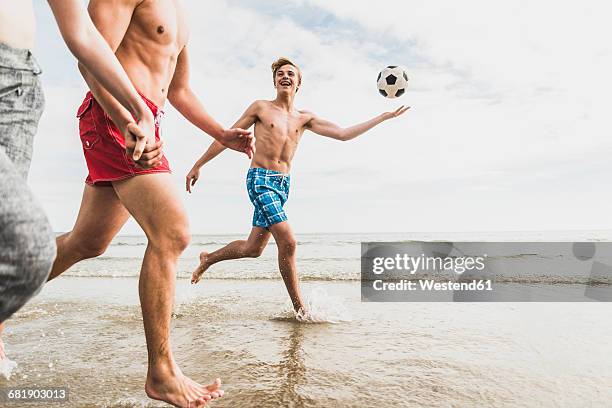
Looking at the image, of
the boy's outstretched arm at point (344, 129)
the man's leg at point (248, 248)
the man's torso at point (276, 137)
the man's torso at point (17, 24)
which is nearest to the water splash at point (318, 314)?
the man's leg at point (248, 248)

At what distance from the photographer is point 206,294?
687cm

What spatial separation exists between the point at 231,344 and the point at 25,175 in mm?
2380

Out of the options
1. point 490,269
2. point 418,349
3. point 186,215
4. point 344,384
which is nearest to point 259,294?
point 418,349

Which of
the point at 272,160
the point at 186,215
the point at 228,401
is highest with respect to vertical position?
the point at 272,160

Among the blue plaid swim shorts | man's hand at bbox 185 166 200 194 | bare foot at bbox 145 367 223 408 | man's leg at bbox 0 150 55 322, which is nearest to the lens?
man's leg at bbox 0 150 55 322

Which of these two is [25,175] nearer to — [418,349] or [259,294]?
[418,349]

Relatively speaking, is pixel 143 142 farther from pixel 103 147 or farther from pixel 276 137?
pixel 276 137

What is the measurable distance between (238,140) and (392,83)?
309 centimetres

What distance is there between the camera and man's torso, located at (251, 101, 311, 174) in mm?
4906

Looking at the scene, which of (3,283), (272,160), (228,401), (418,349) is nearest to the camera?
(3,283)

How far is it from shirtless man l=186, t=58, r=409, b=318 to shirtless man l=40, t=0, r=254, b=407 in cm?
207

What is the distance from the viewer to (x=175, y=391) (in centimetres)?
204

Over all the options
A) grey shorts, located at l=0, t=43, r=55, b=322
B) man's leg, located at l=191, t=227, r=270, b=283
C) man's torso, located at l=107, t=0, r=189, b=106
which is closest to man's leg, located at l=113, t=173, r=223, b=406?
man's torso, located at l=107, t=0, r=189, b=106

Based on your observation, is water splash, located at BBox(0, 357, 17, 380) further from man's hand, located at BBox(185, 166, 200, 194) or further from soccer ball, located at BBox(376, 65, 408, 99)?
soccer ball, located at BBox(376, 65, 408, 99)
